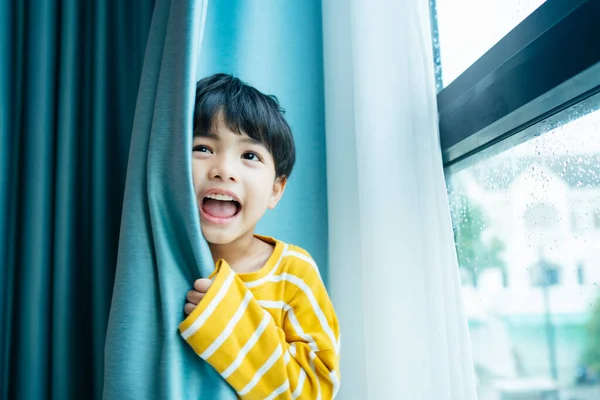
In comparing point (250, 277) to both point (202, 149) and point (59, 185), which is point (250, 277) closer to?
point (202, 149)

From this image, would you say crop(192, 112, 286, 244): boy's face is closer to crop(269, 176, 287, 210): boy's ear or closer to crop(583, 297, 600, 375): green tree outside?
crop(269, 176, 287, 210): boy's ear

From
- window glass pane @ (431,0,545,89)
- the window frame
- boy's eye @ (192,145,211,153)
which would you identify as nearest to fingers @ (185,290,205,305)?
boy's eye @ (192,145,211,153)

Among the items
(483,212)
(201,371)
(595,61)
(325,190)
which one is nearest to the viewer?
(595,61)

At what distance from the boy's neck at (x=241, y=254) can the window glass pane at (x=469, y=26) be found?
0.50 meters

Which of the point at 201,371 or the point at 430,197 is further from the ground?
the point at 430,197

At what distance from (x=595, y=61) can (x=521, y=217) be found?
0.30m

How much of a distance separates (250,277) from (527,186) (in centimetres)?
45

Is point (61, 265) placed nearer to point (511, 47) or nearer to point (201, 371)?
point (201, 371)

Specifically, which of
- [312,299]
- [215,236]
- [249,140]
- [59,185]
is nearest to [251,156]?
[249,140]

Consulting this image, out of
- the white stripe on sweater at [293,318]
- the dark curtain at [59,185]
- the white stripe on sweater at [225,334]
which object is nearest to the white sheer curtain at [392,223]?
the white stripe on sweater at [293,318]

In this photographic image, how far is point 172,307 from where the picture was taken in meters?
0.69

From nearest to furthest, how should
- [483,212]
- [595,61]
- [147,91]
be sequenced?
[595,61], [147,91], [483,212]

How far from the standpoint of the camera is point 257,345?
695mm

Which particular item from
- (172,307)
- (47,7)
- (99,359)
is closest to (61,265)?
(99,359)
